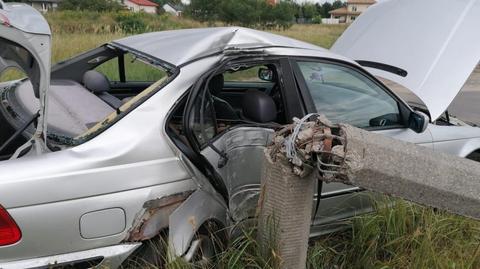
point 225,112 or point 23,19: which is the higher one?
point 23,19

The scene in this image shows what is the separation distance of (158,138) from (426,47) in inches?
80.1

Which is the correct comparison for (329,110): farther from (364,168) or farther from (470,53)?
(364,168)

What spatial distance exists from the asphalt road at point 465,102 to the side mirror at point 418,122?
14.1 ft

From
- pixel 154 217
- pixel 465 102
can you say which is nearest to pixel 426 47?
pixel 154 217

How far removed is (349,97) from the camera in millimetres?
3686

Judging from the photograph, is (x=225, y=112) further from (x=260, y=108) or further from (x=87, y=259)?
(x=87, y=259)

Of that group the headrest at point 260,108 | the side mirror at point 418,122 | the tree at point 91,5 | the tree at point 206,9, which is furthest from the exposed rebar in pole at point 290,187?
the tree at point 206,9

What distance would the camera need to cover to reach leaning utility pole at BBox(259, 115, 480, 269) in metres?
2.27

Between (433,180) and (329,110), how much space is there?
44.0 inches

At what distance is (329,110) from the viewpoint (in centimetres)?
351

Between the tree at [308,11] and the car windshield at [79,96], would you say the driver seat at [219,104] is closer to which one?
the car windshield at [79,96]

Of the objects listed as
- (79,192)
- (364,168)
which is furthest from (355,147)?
(79,192)

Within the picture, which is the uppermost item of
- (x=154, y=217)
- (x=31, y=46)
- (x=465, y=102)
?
(x=31, y=46)

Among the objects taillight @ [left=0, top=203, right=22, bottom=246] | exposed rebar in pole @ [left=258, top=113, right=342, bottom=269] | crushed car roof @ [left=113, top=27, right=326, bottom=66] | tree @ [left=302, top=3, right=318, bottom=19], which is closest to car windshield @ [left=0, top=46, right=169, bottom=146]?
crushed car roof @ [left=113, top=27, right=326, bottom=66]
